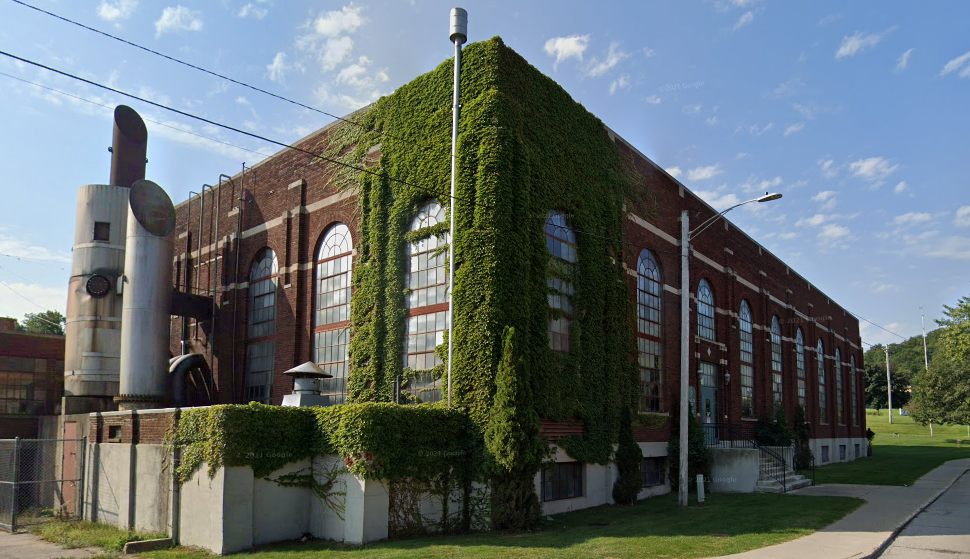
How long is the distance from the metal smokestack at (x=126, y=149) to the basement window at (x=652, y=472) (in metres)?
20.0

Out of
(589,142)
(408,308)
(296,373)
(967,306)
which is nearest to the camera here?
(296,373)

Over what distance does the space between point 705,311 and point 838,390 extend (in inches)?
1028

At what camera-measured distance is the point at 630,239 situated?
80.4 ft

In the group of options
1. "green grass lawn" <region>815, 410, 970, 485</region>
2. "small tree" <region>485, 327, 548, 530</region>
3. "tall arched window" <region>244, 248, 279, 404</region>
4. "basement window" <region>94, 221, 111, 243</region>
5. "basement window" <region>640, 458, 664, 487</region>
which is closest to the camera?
"small tree" <region>485, 327, 548, 530</region>

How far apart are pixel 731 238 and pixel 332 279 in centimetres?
1899

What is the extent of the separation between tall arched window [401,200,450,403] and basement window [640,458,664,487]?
8673mm

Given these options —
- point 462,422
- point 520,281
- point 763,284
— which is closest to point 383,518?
point 462,422

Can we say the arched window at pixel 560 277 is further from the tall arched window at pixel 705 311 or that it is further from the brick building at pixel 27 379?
the brick building at pixel 27 379

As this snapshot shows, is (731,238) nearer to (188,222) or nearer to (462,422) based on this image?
(462,422)

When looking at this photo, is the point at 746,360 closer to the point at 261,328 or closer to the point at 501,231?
the point at 501,231

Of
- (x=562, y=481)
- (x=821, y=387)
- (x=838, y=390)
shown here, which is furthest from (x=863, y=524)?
(x=838, y=390)

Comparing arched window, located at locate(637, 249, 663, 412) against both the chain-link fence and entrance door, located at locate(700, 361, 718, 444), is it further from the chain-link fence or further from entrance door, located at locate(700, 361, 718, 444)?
the chain-link fence

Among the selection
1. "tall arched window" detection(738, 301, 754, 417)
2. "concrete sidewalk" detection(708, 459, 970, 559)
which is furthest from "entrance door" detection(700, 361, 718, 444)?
"concrete sidewalk" detection(708, 459, 970, 559)

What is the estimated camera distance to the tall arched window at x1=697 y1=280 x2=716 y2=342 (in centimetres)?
2975
